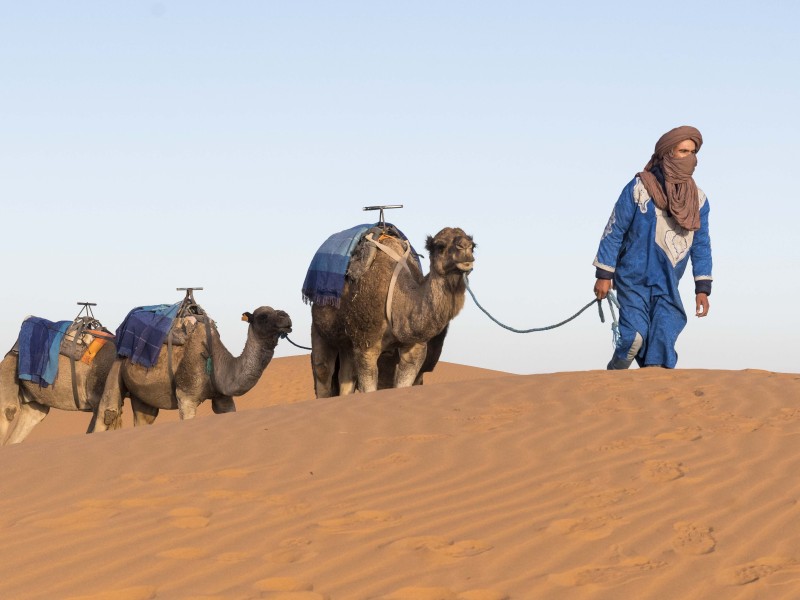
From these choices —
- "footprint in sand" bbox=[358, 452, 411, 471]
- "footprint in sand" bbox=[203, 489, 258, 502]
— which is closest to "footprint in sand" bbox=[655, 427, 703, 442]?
"footprint in sand" bbox=[358, 452, 411, 471]

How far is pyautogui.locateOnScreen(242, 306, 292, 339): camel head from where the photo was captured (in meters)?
12.0

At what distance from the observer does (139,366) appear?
41.2 ft

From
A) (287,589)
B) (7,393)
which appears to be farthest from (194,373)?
(287,589)

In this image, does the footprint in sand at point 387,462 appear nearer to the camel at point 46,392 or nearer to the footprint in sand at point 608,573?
the footprint in sand at point 608,573

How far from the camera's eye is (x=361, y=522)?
5.82m

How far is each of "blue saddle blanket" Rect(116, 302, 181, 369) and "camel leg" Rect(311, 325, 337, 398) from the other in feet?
5.22

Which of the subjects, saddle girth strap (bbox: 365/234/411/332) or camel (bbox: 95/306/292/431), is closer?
saddle girth strap (bbox: 365/234/411/332)

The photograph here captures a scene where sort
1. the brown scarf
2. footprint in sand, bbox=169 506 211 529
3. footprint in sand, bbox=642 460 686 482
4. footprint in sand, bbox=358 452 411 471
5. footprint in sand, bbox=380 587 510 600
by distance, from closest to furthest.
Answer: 1. footprint in sand, bbox=380 587 510 600
2. footprint in sand, bbox=169 506 211 529
3. footprint in sand, bbox=642 460 686 482
4. footprint in sand, bbox=358 452 411 471
5. the brown scarf

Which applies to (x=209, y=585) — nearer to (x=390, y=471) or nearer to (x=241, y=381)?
(x=390, y=471)

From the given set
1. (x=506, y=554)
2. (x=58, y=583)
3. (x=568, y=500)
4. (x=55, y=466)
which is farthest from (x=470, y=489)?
(x=55, y=466)

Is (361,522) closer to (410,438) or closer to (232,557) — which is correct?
(232,557)

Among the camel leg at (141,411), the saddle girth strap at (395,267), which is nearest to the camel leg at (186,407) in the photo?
the camel leg at (141,411)

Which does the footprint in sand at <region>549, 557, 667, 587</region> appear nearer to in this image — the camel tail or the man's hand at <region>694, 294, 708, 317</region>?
the man's hand at <region>694, 294, 708, 317</region>

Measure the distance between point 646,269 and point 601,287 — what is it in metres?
0.43
